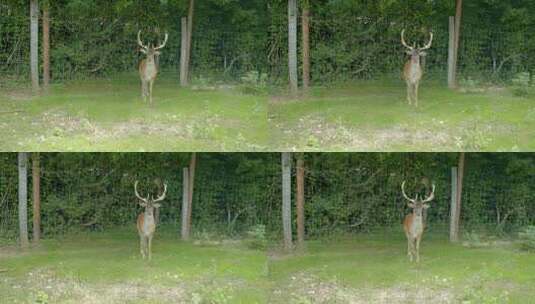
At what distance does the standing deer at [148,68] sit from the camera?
423 inches

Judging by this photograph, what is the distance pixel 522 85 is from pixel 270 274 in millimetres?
3486

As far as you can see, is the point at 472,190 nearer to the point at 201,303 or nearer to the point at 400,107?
the point at 400,107

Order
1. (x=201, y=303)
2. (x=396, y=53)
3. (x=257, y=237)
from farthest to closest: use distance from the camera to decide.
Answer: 1. (x=396, y=53)
2. (x=257, y=237)
3. (x=201, y=303)

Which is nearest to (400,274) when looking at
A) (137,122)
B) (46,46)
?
(137,122)

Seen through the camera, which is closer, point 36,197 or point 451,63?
point 451,63

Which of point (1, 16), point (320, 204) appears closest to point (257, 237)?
point (320, 204)

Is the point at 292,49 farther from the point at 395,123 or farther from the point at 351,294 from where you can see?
the point at 351,294

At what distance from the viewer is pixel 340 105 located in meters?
10.8

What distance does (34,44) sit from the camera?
11.1 metres

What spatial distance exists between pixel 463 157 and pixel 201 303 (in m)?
3.39

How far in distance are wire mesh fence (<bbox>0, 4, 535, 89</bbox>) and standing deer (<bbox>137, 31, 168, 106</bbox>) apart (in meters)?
0.28

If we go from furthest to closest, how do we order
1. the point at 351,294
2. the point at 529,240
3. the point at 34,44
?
the point at 529,240 < the point at 34,44 < the point at 351,294

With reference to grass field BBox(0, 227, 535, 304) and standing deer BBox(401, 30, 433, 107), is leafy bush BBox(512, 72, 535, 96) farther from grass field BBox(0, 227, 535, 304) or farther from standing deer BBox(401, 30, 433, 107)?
grass field BBox(0, 227, 535, 304)

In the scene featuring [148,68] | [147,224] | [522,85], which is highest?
[148,68]
